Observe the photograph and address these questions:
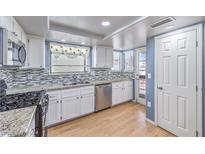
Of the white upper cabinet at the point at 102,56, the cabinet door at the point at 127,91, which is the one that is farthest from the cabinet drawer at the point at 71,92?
the cabinet door at the point at 127,91

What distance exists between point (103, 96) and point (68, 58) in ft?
5.32

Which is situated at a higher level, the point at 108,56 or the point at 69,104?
the point at 108,56

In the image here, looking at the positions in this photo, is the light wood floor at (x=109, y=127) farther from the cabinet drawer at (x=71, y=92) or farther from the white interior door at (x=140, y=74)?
the white interior door at (x=140, y=74)

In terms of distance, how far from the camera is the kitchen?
159 centimetres

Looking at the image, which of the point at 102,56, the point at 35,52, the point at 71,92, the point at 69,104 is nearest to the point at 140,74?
the point at 102,56

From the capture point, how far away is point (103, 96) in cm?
401

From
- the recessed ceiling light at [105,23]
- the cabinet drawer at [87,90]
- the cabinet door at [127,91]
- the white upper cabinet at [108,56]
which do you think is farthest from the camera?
the cabinet door at [127,91]

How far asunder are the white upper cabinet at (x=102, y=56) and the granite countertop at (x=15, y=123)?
10.2 feet

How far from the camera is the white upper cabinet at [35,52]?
2.76 m

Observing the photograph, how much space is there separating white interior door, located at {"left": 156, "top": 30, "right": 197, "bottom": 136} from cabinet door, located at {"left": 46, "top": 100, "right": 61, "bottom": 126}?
2313 mm

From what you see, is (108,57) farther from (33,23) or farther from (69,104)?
(33,23)

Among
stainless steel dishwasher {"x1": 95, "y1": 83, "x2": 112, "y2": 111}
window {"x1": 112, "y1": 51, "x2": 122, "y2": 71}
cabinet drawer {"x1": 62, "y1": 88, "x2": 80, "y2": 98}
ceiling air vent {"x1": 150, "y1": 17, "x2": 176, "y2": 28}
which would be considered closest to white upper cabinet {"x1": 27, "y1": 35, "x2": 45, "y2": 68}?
cabinet drawer {"x1": 62, "y1": 88, "x2": 80, "y2": 98}

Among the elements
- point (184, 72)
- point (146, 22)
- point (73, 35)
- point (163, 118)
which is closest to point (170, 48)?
point (184, 72)
